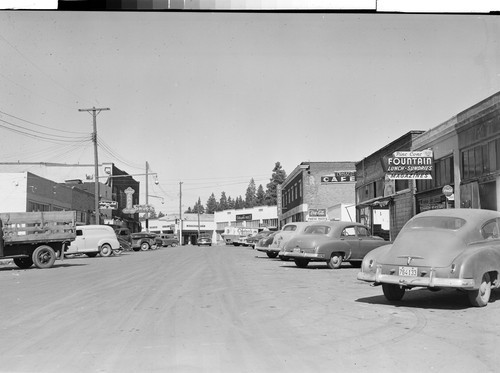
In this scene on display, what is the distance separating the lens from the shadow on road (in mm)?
8961

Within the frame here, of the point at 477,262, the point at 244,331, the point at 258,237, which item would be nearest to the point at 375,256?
the point at 477,262

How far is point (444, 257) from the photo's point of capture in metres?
8.59

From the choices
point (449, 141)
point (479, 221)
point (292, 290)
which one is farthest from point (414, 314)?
point (449, 141)

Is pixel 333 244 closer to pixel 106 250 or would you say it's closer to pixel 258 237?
pixel 106 250

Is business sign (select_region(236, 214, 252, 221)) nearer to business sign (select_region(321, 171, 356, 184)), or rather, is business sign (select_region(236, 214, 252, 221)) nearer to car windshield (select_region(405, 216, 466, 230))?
business sign (select_region(321, 171, 356, 184))

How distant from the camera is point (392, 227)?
32.6m

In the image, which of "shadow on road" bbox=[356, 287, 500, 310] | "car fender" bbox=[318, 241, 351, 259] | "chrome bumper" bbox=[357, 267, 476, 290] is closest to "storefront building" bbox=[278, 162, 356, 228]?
"car fender" bbox=[318, 241, 351, 259]

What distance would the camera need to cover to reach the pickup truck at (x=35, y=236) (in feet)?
63.1

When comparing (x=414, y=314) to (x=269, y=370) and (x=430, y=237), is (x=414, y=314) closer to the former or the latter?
(x=430, y=237)

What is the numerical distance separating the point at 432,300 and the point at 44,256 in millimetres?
15163

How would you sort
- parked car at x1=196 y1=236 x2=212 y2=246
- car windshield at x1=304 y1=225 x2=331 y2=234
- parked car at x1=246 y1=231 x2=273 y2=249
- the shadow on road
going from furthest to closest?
parked car at x1=196 y1=236 x2=212 y2=246
parked car at x1=246 y1=231 x2=273 y2=249
car windshield at x1=304 y1=225 x2=331 y2=234
the shadow on road

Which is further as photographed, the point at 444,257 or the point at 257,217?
the point at 257,217

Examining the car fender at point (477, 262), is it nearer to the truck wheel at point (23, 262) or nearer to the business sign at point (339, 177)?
the truck wheel at point (23, 262)

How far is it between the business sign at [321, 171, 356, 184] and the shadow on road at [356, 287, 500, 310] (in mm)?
36661
